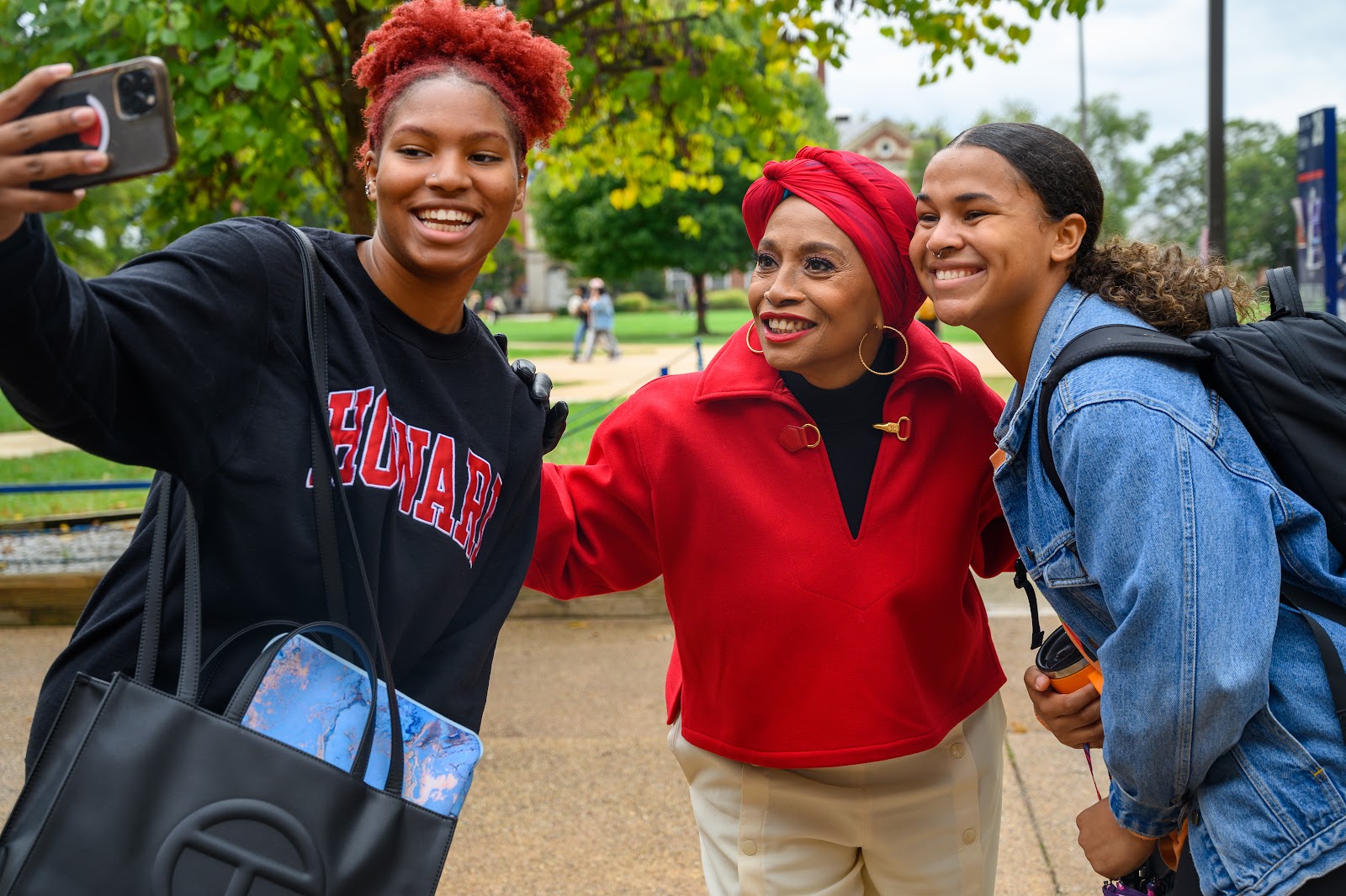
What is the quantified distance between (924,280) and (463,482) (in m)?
0.92

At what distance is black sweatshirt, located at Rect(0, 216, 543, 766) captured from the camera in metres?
1.43

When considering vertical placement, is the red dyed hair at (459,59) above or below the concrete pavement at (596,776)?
above

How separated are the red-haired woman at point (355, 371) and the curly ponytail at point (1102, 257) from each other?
0.86 meters

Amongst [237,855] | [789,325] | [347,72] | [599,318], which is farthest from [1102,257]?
[599,318]

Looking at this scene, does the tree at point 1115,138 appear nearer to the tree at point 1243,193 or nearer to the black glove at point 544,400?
the tree at point 1243,193

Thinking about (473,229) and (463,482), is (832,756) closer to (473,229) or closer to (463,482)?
(463,482)

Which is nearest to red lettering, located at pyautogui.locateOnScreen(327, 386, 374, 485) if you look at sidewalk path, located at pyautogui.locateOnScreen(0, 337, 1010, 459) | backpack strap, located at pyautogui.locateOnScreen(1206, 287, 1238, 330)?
backpack strap, located at pyautogui.locateOnScreen(1206, 287, 1238, 330)

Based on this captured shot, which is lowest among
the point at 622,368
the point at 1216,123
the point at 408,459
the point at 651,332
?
the point at 651,332

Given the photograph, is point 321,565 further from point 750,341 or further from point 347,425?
point 750,341

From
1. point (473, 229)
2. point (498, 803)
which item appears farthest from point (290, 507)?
point (498, 803)

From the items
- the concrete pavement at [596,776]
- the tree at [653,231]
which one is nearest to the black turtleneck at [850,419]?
the concrete pavement at [596,776]

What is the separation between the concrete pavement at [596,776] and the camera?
3643 mm

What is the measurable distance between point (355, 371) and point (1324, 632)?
149 centimetres

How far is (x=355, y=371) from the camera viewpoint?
5.95 feet
